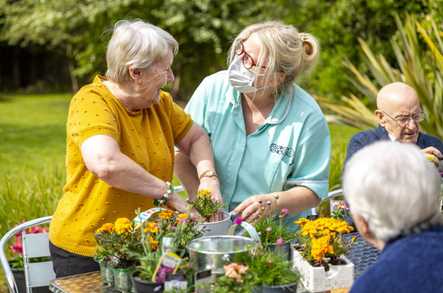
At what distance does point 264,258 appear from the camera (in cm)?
227

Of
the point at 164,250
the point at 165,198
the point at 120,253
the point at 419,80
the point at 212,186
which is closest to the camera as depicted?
the point at 164,250

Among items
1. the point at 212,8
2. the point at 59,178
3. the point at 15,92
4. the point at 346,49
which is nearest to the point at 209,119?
the point at 59,178

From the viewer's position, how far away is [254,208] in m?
2.94

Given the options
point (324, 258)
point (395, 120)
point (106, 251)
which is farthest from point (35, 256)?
point (395, 120)

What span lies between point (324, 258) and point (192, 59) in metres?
14.9

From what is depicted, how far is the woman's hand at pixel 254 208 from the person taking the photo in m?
2.92

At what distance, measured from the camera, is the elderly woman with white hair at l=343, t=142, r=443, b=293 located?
1919mm

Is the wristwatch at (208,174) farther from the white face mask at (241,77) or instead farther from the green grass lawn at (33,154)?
the green grass lawn at (33,154)

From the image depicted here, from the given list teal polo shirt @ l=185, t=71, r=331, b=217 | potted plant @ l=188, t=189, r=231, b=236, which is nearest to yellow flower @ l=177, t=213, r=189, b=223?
potted plant @ l=188, t=189, r=231, b=236

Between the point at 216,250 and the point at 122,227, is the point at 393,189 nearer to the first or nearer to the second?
the point at 216,250

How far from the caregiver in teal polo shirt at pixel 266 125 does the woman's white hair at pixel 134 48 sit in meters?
0.46

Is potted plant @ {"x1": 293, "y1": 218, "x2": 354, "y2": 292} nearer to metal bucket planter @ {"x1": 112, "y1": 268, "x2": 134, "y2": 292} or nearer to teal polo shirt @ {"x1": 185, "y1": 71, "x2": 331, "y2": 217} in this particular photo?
metal bucket planter @ {"x1": 112, "y1": 268, "x2": 134, "y2": 292}

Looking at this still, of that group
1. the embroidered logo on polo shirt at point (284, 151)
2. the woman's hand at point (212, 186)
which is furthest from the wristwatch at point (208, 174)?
the embroidered logo on polo shirt at point (284, 151)

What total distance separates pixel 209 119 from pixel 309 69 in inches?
18.7
